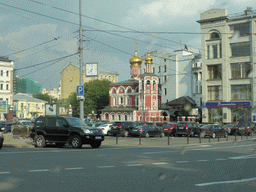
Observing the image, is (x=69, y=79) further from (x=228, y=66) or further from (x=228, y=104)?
(x=228, y=104)

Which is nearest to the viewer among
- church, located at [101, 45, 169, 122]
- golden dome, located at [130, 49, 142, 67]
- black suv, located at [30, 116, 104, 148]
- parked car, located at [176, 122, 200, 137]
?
black suv, located at [30, 116, 104, 148]

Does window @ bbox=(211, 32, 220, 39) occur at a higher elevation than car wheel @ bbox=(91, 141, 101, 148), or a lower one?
higher

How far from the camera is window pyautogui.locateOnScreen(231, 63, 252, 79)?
196 ft

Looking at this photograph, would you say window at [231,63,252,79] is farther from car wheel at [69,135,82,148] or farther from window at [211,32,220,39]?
car wheel at [69,135,82,148]

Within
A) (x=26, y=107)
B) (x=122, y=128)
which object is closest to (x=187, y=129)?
(x=122, y=128)

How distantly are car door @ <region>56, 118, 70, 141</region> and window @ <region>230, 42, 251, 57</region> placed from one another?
46791 millimetres

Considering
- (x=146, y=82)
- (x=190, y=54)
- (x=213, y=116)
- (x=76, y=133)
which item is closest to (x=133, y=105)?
(x=146, y=82)

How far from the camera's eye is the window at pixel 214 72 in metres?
62.9

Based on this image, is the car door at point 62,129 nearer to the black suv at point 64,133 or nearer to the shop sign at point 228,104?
the black suv at point 64,133

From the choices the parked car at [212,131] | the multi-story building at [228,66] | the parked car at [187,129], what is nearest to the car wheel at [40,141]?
the parked car at [212,131]

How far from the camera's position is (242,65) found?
60281 mm

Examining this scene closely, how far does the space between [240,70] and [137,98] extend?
3334 centimetres

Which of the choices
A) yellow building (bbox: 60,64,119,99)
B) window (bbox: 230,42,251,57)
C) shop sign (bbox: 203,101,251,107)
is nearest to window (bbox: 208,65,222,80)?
window (bbox: 230,42,251,57)

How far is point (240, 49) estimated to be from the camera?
198 feet
